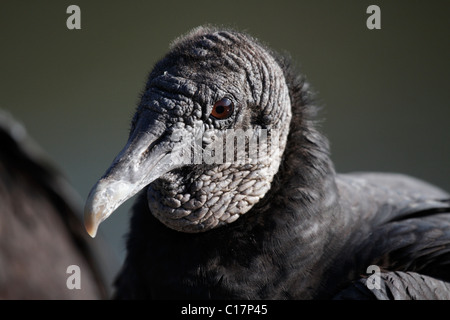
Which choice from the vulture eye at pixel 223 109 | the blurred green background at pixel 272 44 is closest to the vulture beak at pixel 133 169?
the vulture eye at pixel 223 109

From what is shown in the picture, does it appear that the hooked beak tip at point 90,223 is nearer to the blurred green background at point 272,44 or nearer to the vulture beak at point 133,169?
the vulture beak at point 133,169

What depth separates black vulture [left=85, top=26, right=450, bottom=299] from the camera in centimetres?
205

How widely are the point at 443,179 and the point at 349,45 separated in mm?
1565

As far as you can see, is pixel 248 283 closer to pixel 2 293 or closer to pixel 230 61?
pixel 230 61

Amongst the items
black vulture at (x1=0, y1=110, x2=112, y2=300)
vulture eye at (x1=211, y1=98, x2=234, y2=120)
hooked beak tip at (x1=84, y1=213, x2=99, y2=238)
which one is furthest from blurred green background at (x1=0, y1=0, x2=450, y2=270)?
hooked beak tip at (x1=84, y1=213, x2=99, y2=238)

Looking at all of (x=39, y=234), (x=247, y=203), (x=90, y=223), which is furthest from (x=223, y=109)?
(x=39, y=234)

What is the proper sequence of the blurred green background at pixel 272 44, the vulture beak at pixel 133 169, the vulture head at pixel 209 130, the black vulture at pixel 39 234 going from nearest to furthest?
the vulture beak at pixel 133 169, the vulture head at pixel 209 130, the black vulture at pixel 39 234, the blurred green background at pixel 272 44

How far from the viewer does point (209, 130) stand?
6.86 ft

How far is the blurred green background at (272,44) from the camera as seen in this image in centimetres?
528

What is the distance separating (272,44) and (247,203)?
3262mm

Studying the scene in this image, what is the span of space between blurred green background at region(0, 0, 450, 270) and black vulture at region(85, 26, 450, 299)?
3064 millimetres

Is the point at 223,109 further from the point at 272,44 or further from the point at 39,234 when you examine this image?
the point at 272,44

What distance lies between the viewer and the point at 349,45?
18.0ft
